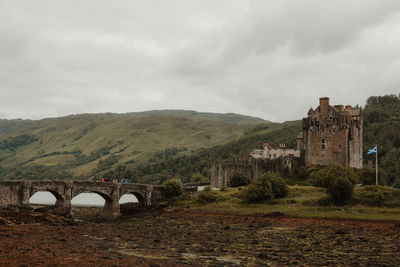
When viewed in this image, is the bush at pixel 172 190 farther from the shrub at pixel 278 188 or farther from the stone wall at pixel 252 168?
the shrub at pixel 278 188

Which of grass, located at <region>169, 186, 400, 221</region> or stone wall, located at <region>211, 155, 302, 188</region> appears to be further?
stone wall, located at <region>211, 155, 302, 188</region>

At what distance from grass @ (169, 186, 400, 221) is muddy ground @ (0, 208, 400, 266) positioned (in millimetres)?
2745

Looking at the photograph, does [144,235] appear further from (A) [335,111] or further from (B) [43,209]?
(A) [335,111]

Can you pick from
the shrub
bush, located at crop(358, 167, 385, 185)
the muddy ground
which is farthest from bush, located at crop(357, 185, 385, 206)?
bush, located at crop(358, 167, 385, 185)

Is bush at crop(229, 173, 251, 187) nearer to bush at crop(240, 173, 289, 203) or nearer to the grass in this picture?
the grass

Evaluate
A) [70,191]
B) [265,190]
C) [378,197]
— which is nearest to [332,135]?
[265,190]

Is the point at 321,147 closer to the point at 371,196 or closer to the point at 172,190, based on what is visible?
the point at 371,196

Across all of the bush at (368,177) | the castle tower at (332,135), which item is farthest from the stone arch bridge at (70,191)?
the bush at (368,177)

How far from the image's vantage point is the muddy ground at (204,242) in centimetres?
2868

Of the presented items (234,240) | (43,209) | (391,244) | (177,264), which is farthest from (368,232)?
(43,209)

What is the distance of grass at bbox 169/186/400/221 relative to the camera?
1995 inches

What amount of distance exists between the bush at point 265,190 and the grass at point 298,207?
1172 mm

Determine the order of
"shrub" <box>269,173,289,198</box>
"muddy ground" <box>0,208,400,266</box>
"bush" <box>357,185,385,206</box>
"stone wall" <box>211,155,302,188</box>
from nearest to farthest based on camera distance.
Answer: "muddy ground" <box>0,208,400,266</box> → "bush" <box>357,185,385,206</box> → "shrub" <box>269,173,289,198</box> → "stone wall" <box>211,155,302,188</box>

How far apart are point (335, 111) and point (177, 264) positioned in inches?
2578
